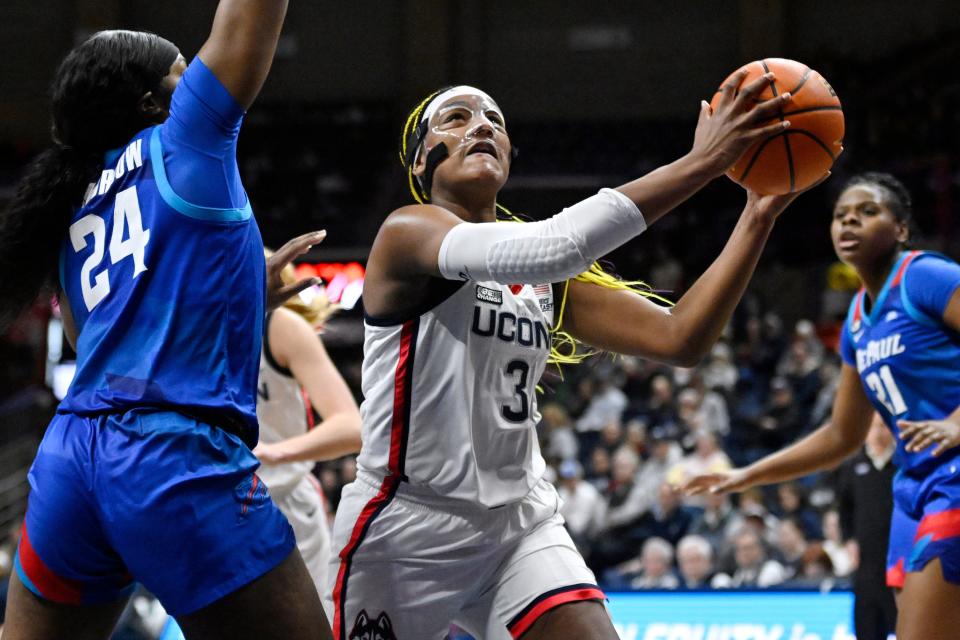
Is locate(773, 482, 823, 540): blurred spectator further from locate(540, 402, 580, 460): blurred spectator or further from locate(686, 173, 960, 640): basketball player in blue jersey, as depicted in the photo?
locate(686, 173, 960, 640): basketball player in blue jersey

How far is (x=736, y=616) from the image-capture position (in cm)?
656

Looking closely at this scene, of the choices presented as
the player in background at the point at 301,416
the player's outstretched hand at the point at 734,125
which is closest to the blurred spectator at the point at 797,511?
the player in background at the point at 301,416

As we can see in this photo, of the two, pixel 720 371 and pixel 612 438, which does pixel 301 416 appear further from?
pixel 720 371

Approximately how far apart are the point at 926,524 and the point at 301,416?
7.88 feet

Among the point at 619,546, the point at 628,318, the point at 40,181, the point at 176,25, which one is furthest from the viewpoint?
the point at 176,25

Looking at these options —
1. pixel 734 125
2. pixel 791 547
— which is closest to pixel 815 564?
pixel 791 547

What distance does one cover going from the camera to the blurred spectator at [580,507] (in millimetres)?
10234

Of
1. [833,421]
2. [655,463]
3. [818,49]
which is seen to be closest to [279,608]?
[833,421]

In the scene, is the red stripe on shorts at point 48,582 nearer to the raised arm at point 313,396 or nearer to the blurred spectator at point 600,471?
the raised arm at point 313,396

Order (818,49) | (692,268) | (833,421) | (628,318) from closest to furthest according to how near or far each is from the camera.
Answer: (628,318)
(833,421)
(692,268)
(818,49)

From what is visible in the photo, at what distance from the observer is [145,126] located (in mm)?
2566

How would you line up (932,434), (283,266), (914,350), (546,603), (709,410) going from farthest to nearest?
(709,410), (914,350), (932,434), (283,266), (546,603)

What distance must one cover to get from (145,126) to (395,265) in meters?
0.77

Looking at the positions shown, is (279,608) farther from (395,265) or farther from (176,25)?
(176,25)
